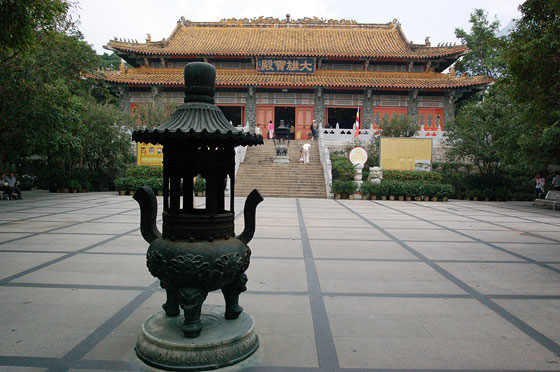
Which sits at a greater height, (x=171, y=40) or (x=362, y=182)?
(x=171, y=40)

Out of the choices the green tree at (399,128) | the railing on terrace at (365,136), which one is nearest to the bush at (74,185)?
the railing on terrace at (365,136)

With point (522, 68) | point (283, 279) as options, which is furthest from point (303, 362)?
point (522, 68)

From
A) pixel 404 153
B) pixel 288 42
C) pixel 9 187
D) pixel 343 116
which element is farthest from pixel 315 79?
pixel 9 187

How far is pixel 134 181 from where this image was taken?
1634 centimetres

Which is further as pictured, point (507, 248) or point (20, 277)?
point (507, 248)

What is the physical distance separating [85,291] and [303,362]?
264 cm

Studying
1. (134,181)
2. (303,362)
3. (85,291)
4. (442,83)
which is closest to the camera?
(303,362)

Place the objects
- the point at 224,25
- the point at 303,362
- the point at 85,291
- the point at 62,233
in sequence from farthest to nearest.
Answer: the point at 224,25, the point at 62,233, the point at 85,291, the point at 303,362

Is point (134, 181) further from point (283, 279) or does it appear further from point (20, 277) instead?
point (283, 279)

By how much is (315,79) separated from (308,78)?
1.60ft

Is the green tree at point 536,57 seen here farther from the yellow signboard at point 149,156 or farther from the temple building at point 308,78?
the temple building at point 308,78

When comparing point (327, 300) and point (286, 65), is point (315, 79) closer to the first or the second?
point (286, 65)

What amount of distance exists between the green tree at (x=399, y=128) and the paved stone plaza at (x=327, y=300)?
13434 mm

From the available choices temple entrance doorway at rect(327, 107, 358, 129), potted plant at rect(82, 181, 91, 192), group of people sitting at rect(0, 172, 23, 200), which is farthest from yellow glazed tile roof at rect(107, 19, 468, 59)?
group of people sitting at rect(0, 172, 23, 200)
